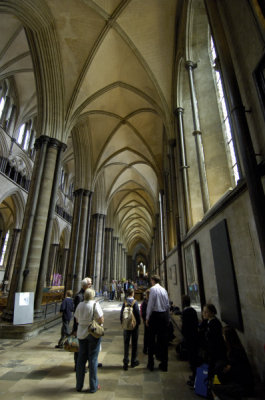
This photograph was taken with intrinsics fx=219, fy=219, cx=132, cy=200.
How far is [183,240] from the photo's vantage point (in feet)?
23.5

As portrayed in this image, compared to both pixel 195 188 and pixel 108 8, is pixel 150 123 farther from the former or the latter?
pixel 195 188

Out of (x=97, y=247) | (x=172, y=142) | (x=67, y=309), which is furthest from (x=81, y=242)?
(x=67, y=309)

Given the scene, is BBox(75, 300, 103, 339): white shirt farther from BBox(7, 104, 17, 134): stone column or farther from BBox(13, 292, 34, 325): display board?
BBox(7, 104, 17, 134): stone column

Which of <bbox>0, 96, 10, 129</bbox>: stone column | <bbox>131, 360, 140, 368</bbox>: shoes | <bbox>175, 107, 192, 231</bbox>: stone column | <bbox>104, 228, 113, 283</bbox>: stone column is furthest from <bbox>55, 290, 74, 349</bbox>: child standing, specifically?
<bbox>104, 228, 113, 283</bbox>: stone column

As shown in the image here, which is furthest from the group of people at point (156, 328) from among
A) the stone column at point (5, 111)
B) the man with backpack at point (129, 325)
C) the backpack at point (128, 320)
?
the stone column at point (5, 111)

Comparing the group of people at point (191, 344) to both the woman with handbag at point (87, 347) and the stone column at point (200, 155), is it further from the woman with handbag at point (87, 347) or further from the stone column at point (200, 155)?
the stone column at point (200, 155)

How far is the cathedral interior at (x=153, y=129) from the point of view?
299cm

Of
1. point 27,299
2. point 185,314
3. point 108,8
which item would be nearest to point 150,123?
point 108,8

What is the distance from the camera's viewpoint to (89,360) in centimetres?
282

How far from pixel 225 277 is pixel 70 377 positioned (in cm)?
282

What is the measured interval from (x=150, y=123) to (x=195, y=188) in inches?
349

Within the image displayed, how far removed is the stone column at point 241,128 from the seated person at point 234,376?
102 centimetres

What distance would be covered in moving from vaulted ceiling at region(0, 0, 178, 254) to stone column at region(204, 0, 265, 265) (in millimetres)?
5993

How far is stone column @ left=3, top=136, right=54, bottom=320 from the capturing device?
7293 millimetres
